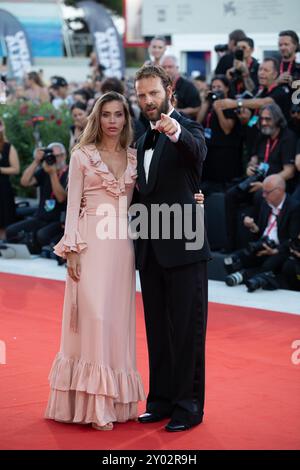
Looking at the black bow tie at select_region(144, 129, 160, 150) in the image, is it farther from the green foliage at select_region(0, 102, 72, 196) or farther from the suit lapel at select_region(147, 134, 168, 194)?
the green foliage at select_region(0, 102, 72, 196)

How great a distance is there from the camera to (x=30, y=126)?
13.0 metres

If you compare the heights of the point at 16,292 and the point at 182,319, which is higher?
the point at 182,319

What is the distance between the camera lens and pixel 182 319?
4.82 metres

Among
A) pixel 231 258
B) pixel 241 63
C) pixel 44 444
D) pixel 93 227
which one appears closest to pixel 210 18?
pixel 241 63

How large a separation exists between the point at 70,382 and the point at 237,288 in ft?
13.2

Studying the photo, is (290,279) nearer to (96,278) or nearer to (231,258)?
(231,258)

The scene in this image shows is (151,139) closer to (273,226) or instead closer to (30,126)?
(273,226)

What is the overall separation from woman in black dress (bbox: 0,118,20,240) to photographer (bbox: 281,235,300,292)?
436 cm

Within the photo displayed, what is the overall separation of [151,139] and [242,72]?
199 inches

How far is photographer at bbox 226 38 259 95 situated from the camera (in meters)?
9.64

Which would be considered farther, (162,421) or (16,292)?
(16,292)

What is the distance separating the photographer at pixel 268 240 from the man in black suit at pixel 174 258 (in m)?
3.61

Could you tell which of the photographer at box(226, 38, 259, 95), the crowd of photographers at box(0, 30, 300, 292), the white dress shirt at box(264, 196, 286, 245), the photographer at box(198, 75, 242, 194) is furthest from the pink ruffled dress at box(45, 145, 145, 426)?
the photographer at box(226, 38, 259, 95)

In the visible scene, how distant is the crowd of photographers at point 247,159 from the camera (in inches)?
339
